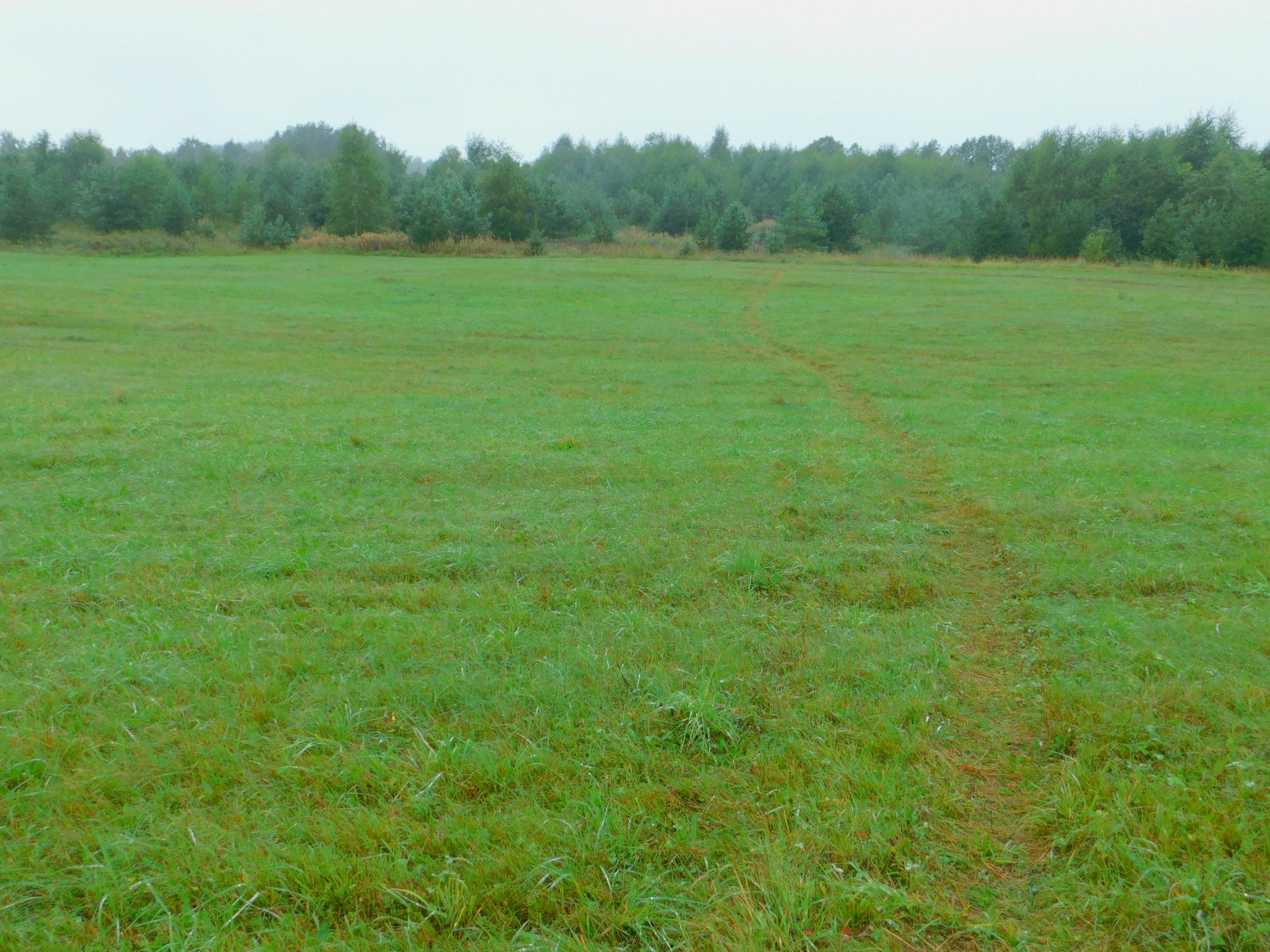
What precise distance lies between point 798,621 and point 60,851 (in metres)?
4.66

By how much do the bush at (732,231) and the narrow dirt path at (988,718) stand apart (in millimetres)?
60294

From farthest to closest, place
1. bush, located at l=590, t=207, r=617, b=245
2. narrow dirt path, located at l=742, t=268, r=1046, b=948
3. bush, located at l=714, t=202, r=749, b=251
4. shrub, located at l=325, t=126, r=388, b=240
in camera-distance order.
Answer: bush, located at l=590, t=207, r=617, b=245, shrub, located at l=325, t=126, r=388, b=240, bush, located at l=714, t=202, r=749, b=251, narrow dirt path, located at l=742, t=268, r=1046, b=948

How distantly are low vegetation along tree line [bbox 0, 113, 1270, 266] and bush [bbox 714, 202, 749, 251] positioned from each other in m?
0.17

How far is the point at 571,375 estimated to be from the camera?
19.4 metres

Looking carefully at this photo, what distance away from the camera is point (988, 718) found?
A: 5133mm

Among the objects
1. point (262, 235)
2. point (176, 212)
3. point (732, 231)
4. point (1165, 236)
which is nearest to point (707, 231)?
point (732, 231)

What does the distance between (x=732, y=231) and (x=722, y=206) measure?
2619 centimetres

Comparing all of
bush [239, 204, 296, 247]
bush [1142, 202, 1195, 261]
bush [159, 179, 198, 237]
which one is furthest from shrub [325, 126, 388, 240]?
bush [1142, 202, 1195, 261]

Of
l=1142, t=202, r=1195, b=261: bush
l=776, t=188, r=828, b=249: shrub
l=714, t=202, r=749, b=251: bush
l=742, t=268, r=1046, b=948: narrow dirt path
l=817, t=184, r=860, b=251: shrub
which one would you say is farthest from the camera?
l=817, t=184, r=860, b=251: shrub

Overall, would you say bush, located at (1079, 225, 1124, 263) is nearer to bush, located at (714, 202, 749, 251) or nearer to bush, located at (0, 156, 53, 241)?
bush, located at (714, 202, 749, 251)

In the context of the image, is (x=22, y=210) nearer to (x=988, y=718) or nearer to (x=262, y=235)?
(x=262, y=235)

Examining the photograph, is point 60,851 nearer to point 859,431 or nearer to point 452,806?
point 452,806

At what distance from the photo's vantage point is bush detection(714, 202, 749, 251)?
2640 inches

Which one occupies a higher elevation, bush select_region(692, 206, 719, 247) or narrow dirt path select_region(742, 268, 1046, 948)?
bush select_region(692, 206, 719, 247)
